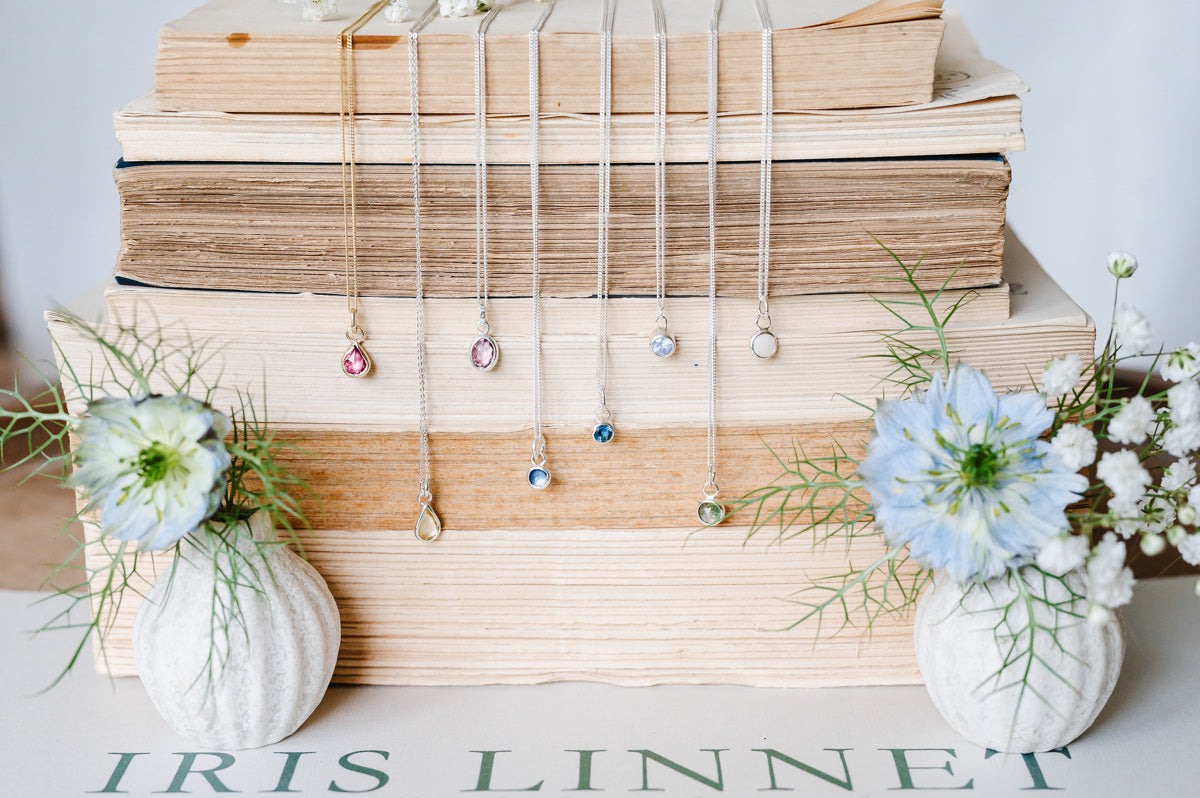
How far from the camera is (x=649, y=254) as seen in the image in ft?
2.34

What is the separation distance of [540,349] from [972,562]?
30 centimetres

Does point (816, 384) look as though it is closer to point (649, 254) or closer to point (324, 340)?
point (649, 254)

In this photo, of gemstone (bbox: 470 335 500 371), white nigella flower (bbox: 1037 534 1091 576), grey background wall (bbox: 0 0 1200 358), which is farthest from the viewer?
grey background wall (bbox: 0 0 1200 358)

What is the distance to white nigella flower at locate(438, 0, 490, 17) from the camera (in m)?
0.74

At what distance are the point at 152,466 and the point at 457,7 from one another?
35 centimetres

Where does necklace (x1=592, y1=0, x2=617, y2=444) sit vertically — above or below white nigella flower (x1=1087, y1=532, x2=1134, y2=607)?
above

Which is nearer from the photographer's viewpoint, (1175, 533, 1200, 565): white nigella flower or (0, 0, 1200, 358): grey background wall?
(1175, 533, 1200, 565): white nigella flower

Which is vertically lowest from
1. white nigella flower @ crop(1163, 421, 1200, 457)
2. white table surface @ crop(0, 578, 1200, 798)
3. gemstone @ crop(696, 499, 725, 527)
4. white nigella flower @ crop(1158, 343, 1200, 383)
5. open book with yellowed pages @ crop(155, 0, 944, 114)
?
white table surface @ crop(0, 578, 1200, 798)

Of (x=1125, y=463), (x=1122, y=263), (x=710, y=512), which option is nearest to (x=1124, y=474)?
(x=1125, y=463)

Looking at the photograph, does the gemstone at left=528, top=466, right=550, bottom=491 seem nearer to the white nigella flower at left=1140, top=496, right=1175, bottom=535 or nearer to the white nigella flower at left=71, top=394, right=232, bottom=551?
the white nigella flower at left=71, top=394, right=232, bottom=551

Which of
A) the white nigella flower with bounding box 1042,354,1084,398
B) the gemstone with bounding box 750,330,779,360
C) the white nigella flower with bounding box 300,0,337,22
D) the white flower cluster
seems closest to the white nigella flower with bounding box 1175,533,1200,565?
the white flower cluster

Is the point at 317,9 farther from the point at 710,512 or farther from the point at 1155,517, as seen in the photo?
the point at 1155,517

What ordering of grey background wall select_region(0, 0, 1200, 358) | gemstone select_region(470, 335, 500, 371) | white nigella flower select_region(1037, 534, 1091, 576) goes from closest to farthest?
white nigella flower select_region(1037, 534, 1091, 576) < gemstone select_region(470, 335, 500, 371) < grey background wall select_region(0, 0, 1200, 358)

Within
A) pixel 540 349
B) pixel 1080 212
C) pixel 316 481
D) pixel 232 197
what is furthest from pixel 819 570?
pixel 1080 212
